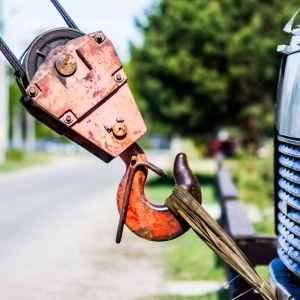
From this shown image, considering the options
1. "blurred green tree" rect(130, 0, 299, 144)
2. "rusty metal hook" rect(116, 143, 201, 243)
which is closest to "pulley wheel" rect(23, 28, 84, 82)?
"rusty metal hook" rect(116, 143, 201, 243)

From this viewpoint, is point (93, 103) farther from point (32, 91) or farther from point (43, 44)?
point (43, 44)

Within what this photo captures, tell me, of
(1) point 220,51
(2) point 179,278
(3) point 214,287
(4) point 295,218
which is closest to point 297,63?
(4) point 295,218

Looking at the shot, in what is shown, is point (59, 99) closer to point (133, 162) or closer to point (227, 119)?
point (133, 162)

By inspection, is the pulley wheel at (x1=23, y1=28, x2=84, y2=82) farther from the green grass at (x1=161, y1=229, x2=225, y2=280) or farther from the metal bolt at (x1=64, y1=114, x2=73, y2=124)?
the green grass at (x1=161, y1=229, x2=225, y2=280)

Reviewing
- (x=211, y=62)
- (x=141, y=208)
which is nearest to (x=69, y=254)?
(x=141, y=208)

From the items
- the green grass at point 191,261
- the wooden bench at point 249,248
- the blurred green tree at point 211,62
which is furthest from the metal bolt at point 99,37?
the blurred green tree at point 211,62

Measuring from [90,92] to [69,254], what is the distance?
720cm

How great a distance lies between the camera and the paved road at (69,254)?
797 centimetres

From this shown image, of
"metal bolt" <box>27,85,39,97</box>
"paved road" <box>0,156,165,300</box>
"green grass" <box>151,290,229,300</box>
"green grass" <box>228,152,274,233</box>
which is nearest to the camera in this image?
"metal bolt" <box>27,85,39,97</box>

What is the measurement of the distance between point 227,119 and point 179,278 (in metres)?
18.6

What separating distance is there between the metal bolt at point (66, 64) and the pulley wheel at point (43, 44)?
4.9 inches

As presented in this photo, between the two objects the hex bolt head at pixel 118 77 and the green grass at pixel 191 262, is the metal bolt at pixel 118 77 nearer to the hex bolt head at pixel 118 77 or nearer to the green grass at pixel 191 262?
the hex bolt head at pixel 118 77

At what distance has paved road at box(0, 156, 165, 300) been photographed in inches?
314

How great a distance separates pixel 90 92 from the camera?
A: 3451 millimetres
